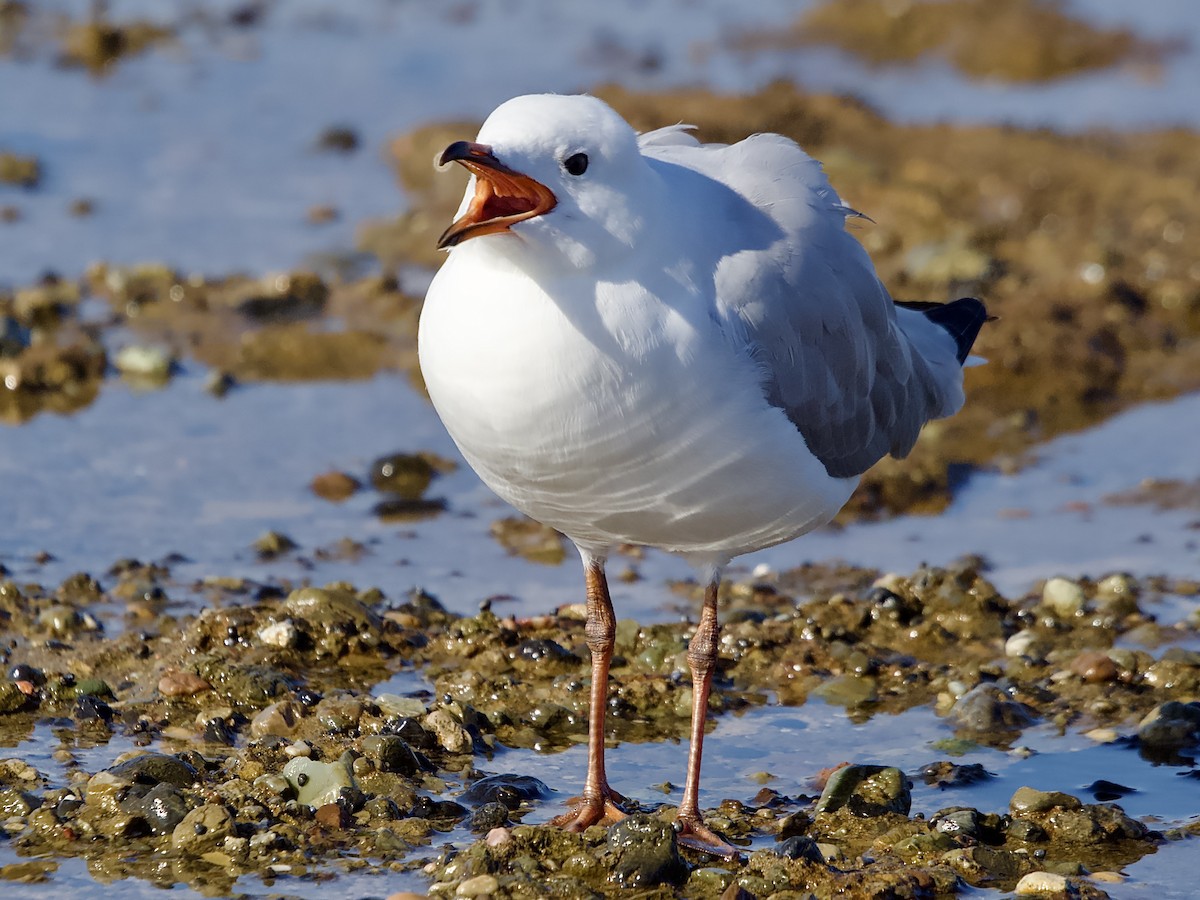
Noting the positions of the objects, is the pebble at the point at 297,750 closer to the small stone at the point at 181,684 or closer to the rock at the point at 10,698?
the small stone at the point at 181,684

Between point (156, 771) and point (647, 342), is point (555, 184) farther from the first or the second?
point (156, 771)

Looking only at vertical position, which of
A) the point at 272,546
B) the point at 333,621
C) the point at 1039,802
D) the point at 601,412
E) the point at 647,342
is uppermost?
the point at 647,342

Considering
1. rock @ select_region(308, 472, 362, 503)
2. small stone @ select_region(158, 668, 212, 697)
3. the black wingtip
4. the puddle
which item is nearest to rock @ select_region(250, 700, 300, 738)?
small stone @ select_region(158, 668, 212, 697)

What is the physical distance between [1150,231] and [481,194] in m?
8.00

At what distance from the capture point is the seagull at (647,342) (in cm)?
441

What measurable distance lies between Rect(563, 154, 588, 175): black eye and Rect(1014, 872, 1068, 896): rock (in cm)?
224

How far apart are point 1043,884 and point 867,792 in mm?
680

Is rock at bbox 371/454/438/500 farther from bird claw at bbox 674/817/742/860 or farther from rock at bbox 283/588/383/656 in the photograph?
bird claw at bbox 674/817/742/860

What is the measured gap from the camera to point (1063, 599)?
6809mm

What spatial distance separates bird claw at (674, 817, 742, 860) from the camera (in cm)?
491

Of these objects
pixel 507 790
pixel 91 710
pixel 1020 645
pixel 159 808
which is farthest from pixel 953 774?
pixel 91 710

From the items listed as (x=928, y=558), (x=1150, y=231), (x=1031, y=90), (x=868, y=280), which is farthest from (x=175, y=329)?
(x=1031, y=90)

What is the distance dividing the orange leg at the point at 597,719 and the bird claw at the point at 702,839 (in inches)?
8.0

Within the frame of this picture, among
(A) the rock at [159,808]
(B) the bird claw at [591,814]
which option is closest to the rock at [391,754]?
(B) the bird claw at [591,814]
